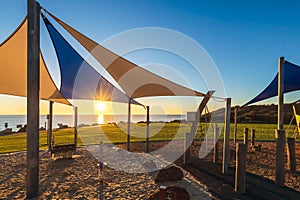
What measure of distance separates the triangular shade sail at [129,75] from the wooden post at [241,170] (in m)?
2.99

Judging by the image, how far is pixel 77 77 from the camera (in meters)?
6.98

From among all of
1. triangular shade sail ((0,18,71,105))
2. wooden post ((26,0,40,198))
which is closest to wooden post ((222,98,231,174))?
wooden post ((26,0,40,198))

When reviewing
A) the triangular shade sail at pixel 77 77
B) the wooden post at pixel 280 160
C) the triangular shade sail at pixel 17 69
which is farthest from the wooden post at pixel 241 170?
the triangular shade sail at pixel 17 69

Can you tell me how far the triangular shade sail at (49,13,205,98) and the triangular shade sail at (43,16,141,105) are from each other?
0.54 m

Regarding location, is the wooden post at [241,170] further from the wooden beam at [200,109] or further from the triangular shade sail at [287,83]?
the triangular shade sail at [287,83]

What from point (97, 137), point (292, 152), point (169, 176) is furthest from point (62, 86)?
point (97, 137)

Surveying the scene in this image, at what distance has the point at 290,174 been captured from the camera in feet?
19.0

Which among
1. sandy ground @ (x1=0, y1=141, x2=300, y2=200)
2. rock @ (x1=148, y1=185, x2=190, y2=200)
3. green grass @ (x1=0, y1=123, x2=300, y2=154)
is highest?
rock @ (x1=148, y1=185, x2=190, y2=200)

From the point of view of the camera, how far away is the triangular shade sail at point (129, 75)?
518cm

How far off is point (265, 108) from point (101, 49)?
39724 mm

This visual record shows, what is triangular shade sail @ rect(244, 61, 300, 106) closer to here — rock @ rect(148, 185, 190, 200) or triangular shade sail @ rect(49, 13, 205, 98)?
triangular shade sail @ rect(49, 13, 205, 98)

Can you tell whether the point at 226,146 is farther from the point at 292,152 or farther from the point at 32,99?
the point at 32,99

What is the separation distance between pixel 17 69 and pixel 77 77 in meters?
1.71

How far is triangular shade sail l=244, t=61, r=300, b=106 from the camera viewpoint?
22.4ft
